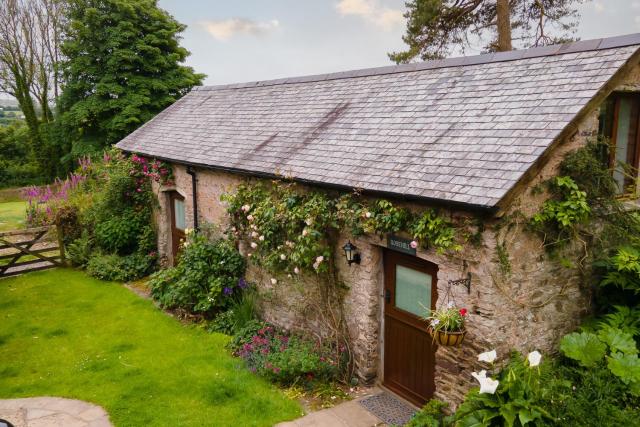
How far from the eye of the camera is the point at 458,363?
587cm

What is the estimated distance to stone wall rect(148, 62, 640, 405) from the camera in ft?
17.7

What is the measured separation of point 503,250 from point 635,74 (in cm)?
347

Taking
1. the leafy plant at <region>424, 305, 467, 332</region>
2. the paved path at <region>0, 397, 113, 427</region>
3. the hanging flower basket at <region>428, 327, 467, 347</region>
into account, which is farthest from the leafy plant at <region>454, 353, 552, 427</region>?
the paved path at <region>0, 397, 113, 427</region>

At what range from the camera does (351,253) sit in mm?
7086

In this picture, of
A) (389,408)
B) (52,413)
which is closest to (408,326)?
(389,408)

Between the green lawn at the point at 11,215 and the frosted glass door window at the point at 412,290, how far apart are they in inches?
733

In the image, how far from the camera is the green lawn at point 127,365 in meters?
6.77

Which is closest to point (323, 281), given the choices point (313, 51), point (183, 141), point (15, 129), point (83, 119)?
point (183, 141)

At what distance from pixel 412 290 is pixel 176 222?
876cm

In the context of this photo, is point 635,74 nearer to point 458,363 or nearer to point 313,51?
point 458,363

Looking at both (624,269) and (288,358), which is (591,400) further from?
(288,358)

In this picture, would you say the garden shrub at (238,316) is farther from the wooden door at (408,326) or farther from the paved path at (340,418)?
the wooden door at (408,326)

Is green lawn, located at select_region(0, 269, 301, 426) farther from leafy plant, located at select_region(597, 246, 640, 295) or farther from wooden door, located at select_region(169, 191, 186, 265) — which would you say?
leafy plant, located at select_region(597, 246, 640, 295)

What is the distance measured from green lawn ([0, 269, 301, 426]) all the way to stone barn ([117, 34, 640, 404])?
5.31 ft
